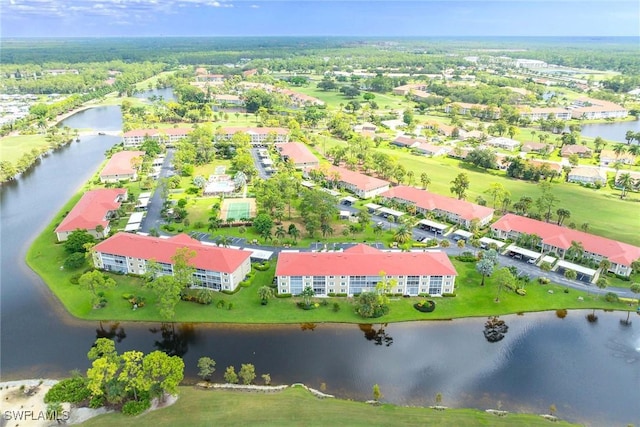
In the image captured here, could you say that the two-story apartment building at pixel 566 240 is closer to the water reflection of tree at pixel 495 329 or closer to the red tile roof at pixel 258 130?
the water reflection of tree at pixel 495 329

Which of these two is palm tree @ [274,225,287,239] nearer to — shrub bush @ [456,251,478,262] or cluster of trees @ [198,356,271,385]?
shrub bush @ [456,251,478,262]

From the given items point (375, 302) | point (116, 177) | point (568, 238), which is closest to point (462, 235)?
point (568, 238)

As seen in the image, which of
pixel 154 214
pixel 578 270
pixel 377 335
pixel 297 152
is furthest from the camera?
pixel 297 152

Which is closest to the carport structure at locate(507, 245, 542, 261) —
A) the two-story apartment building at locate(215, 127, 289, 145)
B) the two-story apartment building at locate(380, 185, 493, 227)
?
the two-story apartment building at locate(380, 185, 493, 227)

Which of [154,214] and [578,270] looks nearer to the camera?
[578,270]

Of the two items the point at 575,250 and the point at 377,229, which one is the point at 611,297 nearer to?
the point at 575,250

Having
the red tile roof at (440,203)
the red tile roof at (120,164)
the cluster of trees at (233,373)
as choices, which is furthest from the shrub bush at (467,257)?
the red tile roof at (120,164)

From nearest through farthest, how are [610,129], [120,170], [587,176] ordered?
[120,170], [587,176], [610,129]

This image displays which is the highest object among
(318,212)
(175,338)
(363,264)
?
(318,212)
